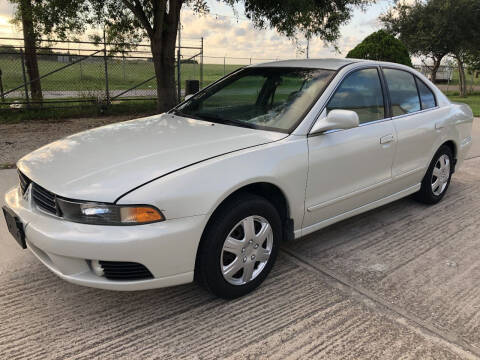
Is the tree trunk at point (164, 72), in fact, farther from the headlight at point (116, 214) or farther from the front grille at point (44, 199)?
the headlight at point (116, 214)

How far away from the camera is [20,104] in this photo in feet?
34.7

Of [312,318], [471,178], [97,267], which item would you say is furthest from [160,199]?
[471,178]

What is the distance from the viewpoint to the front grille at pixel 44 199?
2529mm

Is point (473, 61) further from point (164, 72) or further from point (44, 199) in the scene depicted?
point (44, 199)

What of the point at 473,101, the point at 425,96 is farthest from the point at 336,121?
the point at 473,101

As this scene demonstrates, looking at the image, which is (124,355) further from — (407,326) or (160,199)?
(407,326)

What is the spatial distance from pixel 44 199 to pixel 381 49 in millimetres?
13318

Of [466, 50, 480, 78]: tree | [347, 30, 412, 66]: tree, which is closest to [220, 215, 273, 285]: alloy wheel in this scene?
[347, 30, 412, 66]: tree

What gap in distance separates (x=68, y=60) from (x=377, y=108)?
1062cm

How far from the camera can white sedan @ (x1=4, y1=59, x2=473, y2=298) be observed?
241 cm

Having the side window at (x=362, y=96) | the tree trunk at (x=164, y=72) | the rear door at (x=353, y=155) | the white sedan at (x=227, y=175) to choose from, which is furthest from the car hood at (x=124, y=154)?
the tree trunk at (x=164, y=72)

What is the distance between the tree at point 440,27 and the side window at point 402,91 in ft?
64.9

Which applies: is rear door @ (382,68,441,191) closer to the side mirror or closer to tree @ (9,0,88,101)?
the side mirror

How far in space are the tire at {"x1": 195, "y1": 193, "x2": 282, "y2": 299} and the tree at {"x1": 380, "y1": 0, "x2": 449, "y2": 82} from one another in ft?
72.6
